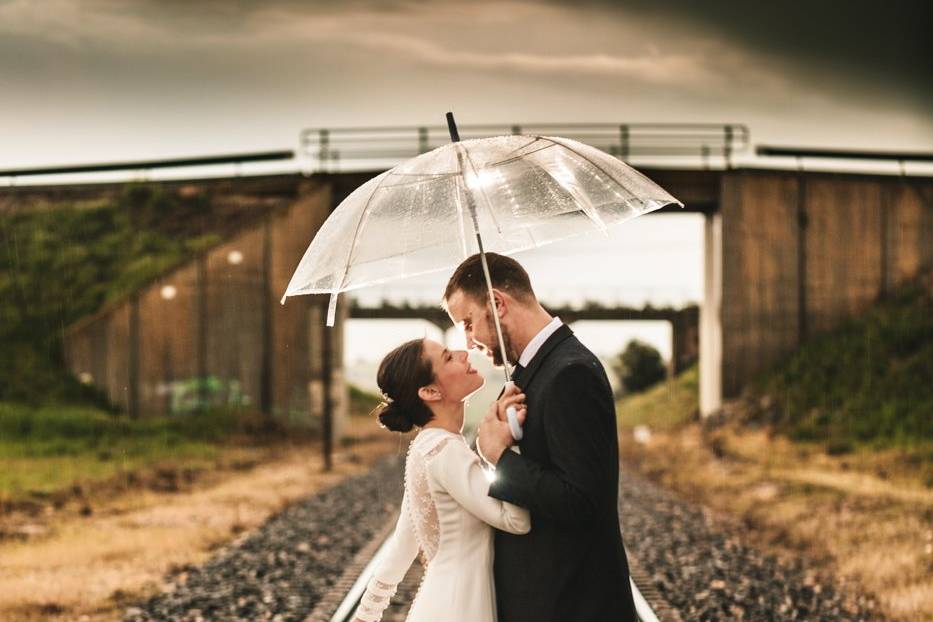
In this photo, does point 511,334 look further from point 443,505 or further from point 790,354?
point 790,354

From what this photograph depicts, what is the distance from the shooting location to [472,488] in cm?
300

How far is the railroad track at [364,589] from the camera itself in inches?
283

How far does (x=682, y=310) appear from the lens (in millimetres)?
33406

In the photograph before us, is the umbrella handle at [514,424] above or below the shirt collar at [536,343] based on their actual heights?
below

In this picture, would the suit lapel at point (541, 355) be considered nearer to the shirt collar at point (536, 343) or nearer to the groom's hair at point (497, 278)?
the shirt collar at point (536, 343)

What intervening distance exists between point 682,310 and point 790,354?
11.7 meters

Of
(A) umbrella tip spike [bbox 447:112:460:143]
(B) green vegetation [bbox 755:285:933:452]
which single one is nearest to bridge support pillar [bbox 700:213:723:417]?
(B) green vegetation [bbox 755:285:933:452]

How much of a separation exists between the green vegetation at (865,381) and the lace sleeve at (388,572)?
47.9ft

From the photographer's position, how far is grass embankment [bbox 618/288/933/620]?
942cm

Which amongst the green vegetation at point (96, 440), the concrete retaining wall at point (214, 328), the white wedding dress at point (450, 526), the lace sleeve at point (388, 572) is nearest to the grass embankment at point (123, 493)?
the green vegetation at point (96, 440)

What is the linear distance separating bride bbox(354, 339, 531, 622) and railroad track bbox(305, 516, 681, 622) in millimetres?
4188

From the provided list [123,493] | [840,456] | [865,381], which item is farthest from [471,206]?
[865,381]

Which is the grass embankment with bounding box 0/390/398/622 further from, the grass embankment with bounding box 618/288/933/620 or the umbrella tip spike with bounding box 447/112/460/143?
the grass embankment with bounding box 618/288/933/620

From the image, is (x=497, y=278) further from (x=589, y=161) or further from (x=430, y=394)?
(x=589, y=161)
